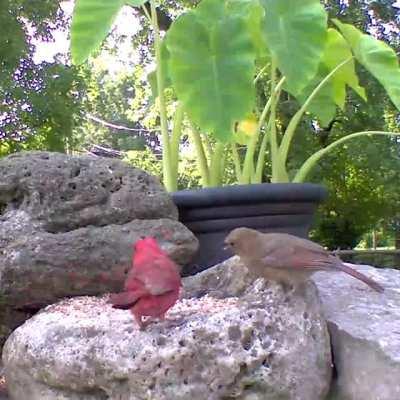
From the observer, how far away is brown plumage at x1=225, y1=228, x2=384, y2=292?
129 cm

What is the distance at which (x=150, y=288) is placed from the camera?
1.22 metres

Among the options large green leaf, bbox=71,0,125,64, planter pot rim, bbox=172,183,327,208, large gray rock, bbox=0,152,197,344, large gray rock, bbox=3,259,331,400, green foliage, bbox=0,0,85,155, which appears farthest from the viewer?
green foliage, bbox=0,0,85,155

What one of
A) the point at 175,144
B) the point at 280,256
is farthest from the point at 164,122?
the point at 280,256

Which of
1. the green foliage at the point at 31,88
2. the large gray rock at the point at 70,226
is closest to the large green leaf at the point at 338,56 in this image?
the large gray rock at the point at 70,226

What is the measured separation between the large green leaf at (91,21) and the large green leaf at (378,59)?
72 centimetres

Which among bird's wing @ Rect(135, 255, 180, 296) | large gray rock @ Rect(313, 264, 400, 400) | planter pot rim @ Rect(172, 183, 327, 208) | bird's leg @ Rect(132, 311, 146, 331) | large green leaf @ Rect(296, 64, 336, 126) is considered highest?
large green leaf @ Rect(296, 64, 336, 126)

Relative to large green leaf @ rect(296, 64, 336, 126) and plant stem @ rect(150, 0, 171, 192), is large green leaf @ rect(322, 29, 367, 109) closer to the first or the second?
large green leaf @ rect(296, 64, 336, 126)

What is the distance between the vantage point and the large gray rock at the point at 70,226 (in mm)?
1462

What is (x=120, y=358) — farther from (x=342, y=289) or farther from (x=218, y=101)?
(x=218, y=101)

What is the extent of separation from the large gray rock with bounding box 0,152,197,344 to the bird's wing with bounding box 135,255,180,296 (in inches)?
10.7

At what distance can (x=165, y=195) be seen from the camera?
164cm

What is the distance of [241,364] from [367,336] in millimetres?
255

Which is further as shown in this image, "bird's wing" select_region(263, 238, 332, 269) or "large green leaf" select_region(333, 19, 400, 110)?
"large green leaf" select_region(333, 19, 400, 110)

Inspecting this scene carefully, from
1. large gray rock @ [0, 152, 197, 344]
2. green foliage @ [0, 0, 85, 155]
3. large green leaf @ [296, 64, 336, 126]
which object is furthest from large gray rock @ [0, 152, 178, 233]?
green foliage @ [0, 0, 85, 155]
